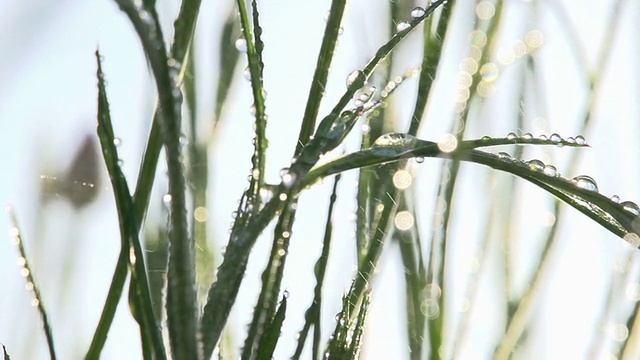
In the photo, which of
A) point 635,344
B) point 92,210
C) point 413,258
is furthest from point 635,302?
point 92,210

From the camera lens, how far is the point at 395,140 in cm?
46

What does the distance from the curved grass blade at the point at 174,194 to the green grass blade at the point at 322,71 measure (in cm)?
11

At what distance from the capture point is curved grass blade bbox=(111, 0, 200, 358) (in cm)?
33

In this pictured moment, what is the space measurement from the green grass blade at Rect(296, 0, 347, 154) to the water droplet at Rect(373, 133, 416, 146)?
37 mm

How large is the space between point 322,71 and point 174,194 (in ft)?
0.49

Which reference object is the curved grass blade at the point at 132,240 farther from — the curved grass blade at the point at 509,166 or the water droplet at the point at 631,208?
the water droplet at the point at 631,208

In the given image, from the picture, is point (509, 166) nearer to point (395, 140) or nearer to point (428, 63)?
point (395, 140)

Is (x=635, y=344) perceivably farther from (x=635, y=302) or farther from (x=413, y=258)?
(x=413, y=258)

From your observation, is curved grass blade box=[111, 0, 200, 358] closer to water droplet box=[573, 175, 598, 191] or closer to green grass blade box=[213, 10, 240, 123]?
water droplet box=[573, 175, 598, 191]

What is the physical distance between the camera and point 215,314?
366 millimetres

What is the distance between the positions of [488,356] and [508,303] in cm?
5

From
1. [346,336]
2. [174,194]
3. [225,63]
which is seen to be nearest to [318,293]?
[346,336]

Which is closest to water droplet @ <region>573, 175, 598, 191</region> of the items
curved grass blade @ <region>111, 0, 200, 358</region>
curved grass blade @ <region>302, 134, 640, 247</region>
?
curved grass blade @ <region>302, 134, 640, 247</region>

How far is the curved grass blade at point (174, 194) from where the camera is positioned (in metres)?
0.33
